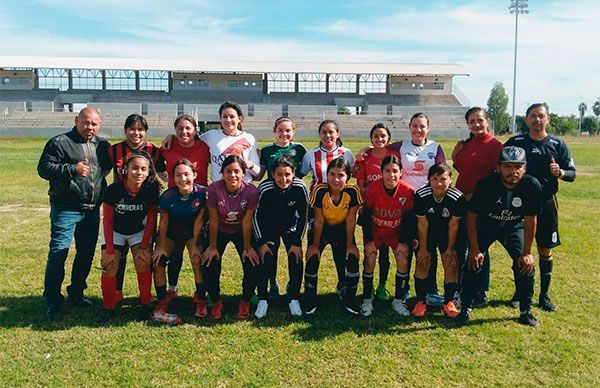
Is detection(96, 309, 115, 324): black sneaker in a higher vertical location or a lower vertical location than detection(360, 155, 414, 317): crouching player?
lower

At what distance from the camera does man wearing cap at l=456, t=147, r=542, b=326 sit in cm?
493

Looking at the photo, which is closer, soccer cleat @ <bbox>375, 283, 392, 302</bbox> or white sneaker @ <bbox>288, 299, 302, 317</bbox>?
white sneaker @ <bbox>288, 299, 302, 317</bbox>

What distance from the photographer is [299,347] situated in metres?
4.44

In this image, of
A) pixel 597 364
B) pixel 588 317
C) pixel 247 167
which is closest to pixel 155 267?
pixel 247 167

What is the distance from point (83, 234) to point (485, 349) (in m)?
4.31

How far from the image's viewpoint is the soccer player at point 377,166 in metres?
5.60

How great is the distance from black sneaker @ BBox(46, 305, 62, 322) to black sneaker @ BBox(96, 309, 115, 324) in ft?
1.33

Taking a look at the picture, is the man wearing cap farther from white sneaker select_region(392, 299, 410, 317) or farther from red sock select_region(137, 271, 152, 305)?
red sock select_region(137, 271, 152, 305)

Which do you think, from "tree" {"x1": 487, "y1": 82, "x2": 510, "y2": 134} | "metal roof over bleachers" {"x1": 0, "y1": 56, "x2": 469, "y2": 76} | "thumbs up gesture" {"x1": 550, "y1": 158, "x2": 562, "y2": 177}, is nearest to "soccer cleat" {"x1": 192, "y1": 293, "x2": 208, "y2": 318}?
"thumbs up gesture" {"x1": 550, "y1": 158, "x2": 562, "y2": 177}

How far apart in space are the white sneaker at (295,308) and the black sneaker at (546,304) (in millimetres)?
2695

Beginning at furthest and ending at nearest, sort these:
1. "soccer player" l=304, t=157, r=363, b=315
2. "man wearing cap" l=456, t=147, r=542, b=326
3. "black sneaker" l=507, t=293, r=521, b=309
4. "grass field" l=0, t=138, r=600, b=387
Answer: "black sneaker" l=507, t=293, r=521, b=309
"soccer player" l=304, t=157, r=363, b=315
"man wearing cap" l=456, t=147, r=542, b=326
"grass field" l=0, t=138, r=600, b=387

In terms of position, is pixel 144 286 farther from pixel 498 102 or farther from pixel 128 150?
pixel 498 102

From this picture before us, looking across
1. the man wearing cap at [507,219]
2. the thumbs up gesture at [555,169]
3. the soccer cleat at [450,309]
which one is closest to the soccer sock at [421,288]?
the soccer cleat at [450,309]

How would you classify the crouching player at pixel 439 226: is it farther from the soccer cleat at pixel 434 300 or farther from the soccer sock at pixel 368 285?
the soccer sock at pixel 368 285
